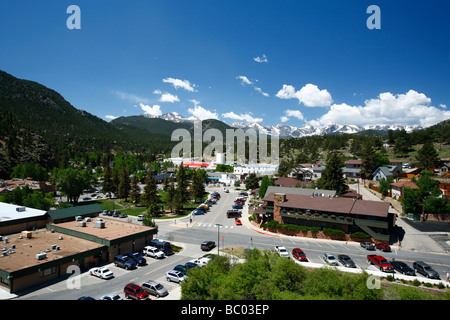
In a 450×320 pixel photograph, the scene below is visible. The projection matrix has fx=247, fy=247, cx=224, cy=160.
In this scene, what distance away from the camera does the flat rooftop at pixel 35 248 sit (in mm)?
25923

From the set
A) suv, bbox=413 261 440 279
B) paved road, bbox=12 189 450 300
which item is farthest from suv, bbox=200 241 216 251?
suv, bbox=413 261 440 279

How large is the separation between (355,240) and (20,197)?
7300 centimetres

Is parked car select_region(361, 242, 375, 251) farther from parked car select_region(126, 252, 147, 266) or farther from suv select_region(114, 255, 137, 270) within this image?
suv select_region(114, 255, 137, 270)

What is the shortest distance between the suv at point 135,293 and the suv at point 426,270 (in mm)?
28694

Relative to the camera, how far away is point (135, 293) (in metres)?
22.7

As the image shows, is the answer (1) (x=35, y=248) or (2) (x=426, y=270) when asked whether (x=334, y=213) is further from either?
(1) (x=35, y=248)

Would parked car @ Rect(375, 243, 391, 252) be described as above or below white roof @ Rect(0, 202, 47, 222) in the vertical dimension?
below

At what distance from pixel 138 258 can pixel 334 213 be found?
30.6m

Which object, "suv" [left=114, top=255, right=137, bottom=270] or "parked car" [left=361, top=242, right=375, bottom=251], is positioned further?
"parked car" [left=361, top=242, right=375, bottom=251]

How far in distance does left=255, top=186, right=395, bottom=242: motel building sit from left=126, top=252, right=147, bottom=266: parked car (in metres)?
23.7

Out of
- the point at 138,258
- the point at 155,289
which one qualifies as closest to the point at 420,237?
the point at 155,289

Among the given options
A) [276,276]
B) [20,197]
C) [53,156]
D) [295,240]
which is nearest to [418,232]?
[295,240]

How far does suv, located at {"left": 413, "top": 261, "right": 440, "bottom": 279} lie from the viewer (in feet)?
84.7
